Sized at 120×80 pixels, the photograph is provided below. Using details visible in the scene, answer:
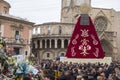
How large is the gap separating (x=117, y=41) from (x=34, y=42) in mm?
18992

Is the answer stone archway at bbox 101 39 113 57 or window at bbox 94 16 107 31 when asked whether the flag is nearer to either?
stone archway at bbox 101 39 113 57

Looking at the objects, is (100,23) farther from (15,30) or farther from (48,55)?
(15,30)

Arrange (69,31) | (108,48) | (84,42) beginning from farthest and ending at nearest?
(108,48), (69,31), (84,42)

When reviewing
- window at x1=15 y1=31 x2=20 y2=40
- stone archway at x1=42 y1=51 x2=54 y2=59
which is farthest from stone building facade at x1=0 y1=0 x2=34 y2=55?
stone archway at x1=42 y1=51 x2=54 y2=59

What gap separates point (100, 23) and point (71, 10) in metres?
7.54

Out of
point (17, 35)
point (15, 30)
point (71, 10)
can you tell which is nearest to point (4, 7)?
point (15, 30)

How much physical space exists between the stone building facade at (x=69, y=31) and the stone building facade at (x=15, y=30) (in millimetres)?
16296

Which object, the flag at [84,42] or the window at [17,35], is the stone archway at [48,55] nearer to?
the window at [17,35]

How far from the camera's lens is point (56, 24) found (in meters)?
77.4

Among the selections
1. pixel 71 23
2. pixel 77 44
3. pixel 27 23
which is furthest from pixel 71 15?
pixel 77 44

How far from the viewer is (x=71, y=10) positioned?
81.6 metres

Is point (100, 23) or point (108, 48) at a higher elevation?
point (100, 23)

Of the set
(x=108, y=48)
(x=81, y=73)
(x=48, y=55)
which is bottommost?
(x=48, y=55)

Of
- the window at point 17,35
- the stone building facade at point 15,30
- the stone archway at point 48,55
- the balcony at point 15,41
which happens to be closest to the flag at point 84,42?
the stone building facade at point 15,30
